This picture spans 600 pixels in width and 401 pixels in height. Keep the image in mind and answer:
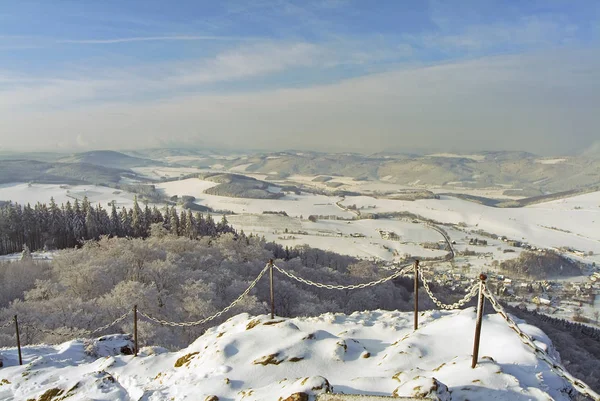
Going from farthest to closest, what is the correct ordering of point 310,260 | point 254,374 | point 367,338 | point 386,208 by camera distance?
point 386,208, point 310,260, point 367,338, point 254,374

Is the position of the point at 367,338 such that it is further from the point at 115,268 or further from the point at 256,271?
the point at 256,271

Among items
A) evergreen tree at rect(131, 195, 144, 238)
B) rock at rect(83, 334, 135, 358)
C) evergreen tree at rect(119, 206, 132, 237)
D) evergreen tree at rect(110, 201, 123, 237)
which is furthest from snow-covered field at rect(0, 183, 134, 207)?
rock at rect(83, 334, 135, 358)

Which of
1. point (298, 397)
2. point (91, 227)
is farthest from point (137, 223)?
point (298, 397)

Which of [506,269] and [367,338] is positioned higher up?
[367,338]

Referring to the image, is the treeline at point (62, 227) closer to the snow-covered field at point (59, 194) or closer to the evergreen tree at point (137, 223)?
the evergreen tree at point (137, 223)

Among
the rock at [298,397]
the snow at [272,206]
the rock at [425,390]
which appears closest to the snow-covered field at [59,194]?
the snow at [272,206]

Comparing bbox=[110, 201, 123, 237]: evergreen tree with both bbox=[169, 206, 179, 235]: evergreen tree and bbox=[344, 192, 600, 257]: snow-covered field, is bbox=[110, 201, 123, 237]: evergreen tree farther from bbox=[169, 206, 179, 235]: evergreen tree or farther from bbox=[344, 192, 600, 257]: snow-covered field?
bbox=[344, 192, 600, 257]: snow-covered field

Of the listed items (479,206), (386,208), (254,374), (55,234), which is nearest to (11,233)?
(55,234)
